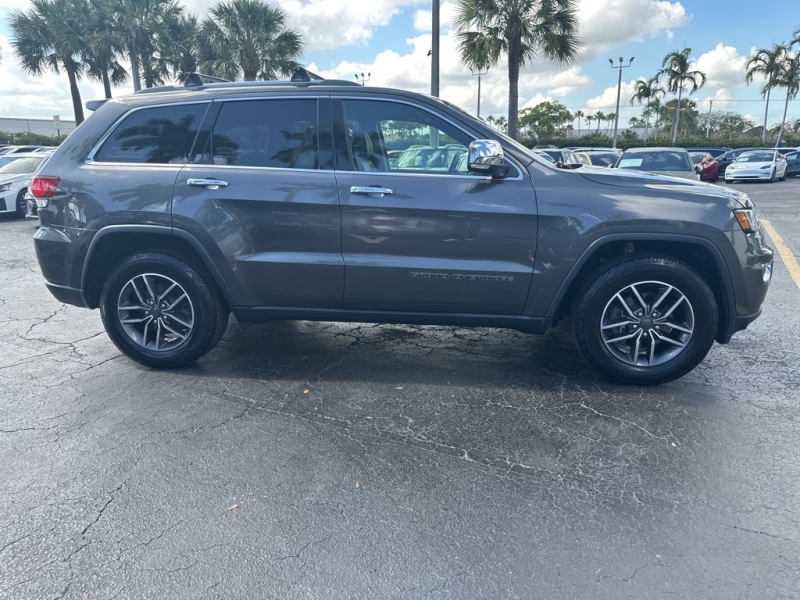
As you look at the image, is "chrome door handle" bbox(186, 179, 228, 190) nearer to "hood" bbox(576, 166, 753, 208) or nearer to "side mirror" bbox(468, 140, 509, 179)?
"side mirror" bbox(468, 140, 509, 179)

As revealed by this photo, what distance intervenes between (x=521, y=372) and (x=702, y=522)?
6.05 ft

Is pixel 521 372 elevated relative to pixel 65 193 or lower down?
lower down

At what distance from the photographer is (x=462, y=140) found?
3.99 m

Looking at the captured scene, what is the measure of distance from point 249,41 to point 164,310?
75.8ft

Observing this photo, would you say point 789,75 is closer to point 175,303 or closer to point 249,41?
point 249,41

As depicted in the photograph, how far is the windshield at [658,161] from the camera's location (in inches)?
468

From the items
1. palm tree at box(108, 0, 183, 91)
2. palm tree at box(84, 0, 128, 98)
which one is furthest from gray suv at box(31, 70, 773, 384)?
palm tree at box(84, 0, 128, 98)

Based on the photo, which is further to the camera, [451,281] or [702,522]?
[451,281]

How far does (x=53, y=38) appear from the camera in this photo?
108ft

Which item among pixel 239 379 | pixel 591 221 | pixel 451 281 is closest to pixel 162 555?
pixel 239 379

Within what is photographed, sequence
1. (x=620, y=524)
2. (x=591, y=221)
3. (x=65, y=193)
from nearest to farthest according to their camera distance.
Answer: (x=620, y=524)
(x=591, y=221)
(x=65, y=193)

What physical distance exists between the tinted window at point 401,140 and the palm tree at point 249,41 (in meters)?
22.1

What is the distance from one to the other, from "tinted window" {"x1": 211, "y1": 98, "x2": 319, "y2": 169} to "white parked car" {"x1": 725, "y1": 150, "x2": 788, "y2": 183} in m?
25.4

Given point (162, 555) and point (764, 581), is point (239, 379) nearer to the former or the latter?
point (162, 555)
